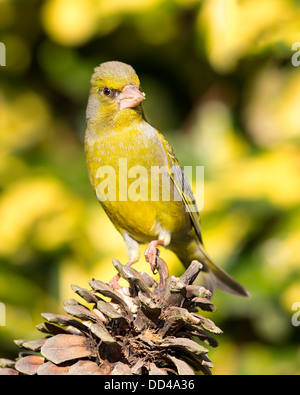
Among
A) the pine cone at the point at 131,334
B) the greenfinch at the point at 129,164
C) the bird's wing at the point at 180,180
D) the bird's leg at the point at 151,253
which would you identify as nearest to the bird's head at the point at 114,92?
the greenfinch at the point at 129,164

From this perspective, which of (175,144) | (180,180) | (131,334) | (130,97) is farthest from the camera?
(175,144)

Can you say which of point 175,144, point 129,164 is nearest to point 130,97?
point 129,164

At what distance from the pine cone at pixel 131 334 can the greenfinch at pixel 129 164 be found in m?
0.36

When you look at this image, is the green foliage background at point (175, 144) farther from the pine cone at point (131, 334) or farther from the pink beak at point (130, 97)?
the pine cone at point (131, 334)

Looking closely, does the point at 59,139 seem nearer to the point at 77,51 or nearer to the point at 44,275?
the point at 77,51

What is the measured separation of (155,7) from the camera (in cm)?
241

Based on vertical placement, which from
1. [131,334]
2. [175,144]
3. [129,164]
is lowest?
[131,334]

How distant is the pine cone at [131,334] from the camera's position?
3.75 ft


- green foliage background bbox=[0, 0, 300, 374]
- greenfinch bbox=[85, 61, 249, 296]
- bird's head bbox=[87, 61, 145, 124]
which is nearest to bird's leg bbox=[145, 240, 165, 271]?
greenfinch bbox=[85, 61, 249, 296]

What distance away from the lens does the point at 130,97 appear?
62.4 inches

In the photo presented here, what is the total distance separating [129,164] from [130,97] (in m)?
0.19

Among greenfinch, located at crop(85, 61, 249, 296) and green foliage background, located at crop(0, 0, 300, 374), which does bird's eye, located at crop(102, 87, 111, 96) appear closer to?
greenfinch, located at crop(85, 61, 249, 296)

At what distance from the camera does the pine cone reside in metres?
1.14

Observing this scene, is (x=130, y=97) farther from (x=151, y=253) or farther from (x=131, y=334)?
(x=131, y=334)
